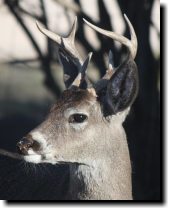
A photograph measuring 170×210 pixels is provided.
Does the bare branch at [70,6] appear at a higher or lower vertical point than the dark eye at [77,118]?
higher

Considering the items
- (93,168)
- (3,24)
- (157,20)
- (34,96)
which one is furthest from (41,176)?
(34,96)

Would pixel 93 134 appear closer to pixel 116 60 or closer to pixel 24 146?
pixel 24 146

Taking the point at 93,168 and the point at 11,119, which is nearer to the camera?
the point at 93,168

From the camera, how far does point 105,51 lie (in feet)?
28.2

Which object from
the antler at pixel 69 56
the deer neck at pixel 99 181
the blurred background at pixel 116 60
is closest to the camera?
the deer neck at pixel 99 181

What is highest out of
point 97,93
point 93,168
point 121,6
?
point 121,6

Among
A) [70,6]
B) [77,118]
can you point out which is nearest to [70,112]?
[77,118]

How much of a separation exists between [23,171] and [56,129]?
108 cm

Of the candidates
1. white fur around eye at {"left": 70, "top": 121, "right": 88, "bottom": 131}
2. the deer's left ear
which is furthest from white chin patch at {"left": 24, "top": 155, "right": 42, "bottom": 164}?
the deer's left ear

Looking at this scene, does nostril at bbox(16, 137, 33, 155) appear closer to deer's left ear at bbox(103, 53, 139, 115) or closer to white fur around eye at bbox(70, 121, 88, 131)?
white fur around eye at bbox(70, 121, 88, 131)

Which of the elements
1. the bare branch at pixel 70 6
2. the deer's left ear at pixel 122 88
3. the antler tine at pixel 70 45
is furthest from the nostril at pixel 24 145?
the bare branch at pixel 70 6

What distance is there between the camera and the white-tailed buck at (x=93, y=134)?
5391mm

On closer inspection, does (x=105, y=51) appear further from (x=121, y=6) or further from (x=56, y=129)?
(x=56, y=129)

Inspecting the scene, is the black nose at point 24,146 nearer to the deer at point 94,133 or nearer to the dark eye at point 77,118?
the deer at point 94,133
